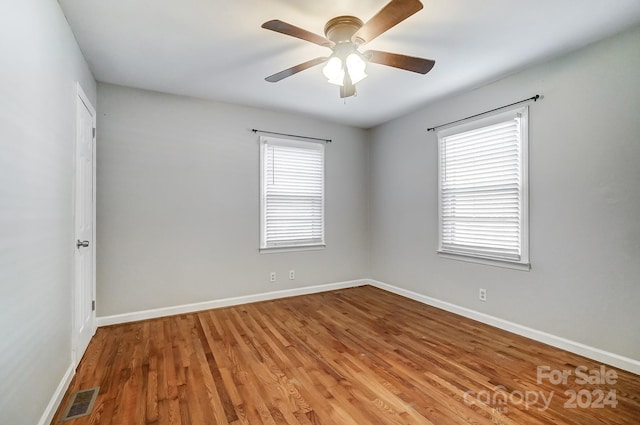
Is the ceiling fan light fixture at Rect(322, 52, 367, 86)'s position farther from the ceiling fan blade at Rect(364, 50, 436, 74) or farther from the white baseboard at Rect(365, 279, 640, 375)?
the white baseboard at Rect(365, 279, 640, 375)

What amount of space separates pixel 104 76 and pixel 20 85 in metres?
1.90

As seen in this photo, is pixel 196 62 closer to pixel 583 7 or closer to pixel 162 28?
pixel 162 28

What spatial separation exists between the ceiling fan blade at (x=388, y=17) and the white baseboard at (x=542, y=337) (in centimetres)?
294

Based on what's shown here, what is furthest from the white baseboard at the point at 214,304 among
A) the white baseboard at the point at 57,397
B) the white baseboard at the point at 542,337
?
the white baseboard at the point at 542,337

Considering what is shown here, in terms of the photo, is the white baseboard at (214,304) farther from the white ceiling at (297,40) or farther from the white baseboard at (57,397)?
the white ceiling at (297,40)

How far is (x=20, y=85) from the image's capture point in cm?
148

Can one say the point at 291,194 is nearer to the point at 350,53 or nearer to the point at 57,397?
the point at 350,53

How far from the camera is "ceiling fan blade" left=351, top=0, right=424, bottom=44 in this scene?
1.59 meters

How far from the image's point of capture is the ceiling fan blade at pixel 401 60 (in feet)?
6.91

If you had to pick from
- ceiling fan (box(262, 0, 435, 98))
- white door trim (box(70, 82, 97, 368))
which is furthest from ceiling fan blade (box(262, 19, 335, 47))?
white door trim (box(70, 82, 97, 368))

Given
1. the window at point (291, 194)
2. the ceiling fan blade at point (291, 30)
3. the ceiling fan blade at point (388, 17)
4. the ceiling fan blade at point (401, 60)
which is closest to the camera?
the ceiling fan blade at point (388, 17)

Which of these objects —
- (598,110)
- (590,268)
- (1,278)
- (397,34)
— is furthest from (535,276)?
(1,278)

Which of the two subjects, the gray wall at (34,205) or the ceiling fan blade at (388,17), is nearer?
the gray wall at (34,205)

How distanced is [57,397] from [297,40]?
2972mm
